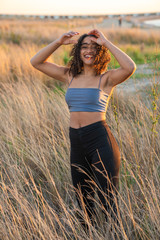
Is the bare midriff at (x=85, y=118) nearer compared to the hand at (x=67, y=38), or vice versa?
the bare midriff at (x=85, y=118)

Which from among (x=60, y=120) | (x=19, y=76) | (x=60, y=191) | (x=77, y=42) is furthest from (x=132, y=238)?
(x=19, y=76)

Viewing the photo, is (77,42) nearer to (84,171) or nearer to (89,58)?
(89,58)

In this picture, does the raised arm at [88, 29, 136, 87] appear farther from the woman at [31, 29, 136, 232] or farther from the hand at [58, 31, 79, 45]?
the hand at [58, 31, 79, 45]

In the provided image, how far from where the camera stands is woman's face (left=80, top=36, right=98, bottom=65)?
6.14 ft

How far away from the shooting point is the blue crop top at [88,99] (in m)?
1.77

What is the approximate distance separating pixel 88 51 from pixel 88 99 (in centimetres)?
40

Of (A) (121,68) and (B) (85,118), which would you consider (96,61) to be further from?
(B) (85,118)

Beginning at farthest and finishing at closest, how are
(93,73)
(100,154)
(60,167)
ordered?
1. (60,167)
2. (93,73)
3. (100,154)

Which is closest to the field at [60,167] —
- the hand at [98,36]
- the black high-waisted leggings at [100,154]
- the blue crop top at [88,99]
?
the black high-waisted leggings at [100,154]

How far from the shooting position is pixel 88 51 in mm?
1883

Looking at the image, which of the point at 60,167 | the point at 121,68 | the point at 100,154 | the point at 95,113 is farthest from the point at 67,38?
the point at 60,167

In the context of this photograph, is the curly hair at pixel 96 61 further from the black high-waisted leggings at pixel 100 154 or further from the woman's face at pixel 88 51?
the black high-waisted leggings at pixel 100 154

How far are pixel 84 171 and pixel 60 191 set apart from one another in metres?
0.55

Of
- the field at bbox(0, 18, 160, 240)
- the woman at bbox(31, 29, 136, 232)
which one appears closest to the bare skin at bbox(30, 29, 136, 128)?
the woman at bbox(31, 29, 136, 232)
